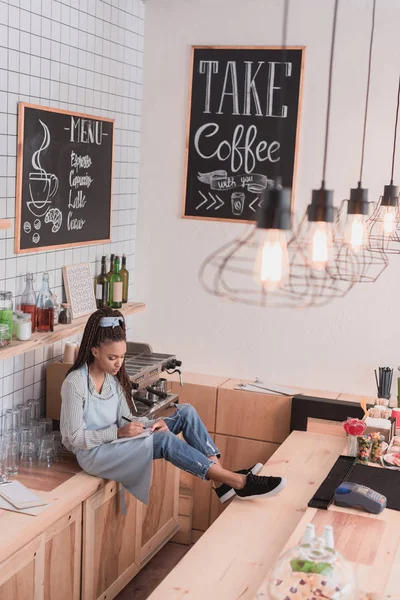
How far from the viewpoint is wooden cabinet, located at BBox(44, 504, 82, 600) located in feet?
11.0

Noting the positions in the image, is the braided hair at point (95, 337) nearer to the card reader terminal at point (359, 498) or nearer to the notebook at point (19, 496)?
the notebook at point (19, 496)

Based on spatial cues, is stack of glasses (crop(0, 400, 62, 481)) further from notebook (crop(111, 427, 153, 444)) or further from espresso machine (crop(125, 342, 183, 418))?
espresso machine (crop(125, 342, 183, 418))

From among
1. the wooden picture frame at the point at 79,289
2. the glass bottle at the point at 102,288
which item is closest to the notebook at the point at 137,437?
the wooden picture frame at the point at 79,289

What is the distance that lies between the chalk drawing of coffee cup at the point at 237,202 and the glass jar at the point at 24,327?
169 cm

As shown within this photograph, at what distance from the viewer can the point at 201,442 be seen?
4.29 m

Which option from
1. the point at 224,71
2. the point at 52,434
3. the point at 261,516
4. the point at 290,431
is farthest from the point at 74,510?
the point at 224,71

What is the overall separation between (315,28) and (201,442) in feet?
8.11

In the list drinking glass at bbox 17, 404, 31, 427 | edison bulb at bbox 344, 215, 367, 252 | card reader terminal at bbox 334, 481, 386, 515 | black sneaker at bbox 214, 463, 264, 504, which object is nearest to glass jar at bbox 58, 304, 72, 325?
drinking glass at bbox 17, 404, 31, 427

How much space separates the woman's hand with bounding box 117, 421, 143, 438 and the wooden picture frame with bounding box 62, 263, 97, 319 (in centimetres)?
80

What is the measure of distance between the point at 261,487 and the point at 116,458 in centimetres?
69

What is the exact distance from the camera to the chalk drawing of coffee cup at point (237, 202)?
197 inches

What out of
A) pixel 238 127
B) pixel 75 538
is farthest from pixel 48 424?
pixel 238 127

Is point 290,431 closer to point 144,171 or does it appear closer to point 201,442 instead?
point 201,442

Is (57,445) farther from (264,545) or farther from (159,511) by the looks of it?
(264,545)
